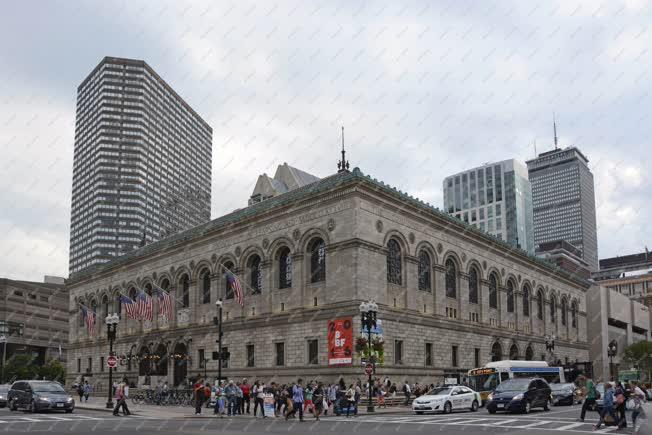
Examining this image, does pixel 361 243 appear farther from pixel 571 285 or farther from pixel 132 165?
pixel 132 165

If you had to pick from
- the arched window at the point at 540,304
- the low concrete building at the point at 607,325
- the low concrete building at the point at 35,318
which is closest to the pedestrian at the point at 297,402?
the arched window at the point at 540,304

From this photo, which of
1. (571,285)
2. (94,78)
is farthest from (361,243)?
(94,78)

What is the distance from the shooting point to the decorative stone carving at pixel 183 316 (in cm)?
5900

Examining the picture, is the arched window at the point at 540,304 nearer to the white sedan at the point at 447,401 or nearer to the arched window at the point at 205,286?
the arched window at the point at 205,286

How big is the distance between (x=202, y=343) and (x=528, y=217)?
494 ft

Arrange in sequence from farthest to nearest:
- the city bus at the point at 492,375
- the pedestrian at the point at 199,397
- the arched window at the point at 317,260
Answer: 1. the arched window at the point at 317,260
2. the city bus at the point at 492,375
3. the pedestrian at the point at 199,397

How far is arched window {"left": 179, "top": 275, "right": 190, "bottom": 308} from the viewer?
2354 inches

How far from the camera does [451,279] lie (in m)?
55.3

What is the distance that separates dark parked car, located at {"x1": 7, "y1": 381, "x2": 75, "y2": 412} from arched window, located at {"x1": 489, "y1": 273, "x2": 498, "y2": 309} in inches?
1501

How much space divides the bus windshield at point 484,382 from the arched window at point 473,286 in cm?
1503

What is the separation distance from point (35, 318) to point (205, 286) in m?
106

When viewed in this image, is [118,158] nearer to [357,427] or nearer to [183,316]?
[183,316]

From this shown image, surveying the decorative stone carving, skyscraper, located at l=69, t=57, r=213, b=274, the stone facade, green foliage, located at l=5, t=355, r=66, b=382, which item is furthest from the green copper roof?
skyscraper, located at l=69, t=57, r=213, b=274

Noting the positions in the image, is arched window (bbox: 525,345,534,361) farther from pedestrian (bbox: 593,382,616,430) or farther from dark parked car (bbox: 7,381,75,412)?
dark parked car (bbox: 7,381,75,412)
